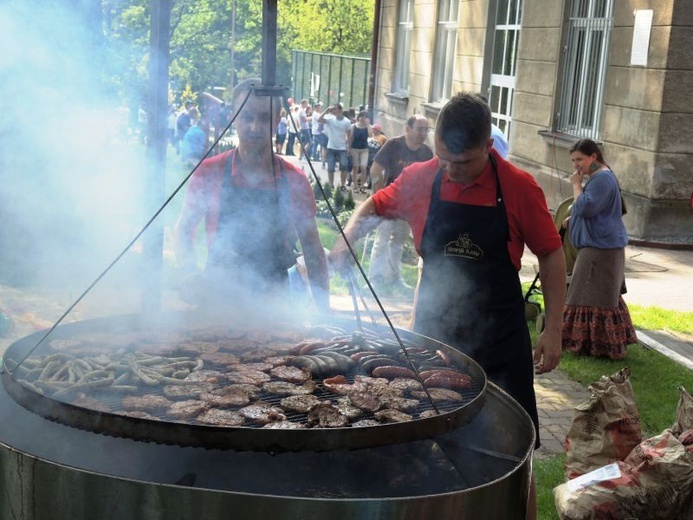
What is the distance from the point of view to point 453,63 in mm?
21125

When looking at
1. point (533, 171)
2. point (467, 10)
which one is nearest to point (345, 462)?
point (533, 171)

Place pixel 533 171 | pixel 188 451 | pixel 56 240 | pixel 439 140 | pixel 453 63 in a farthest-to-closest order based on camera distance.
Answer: pixel 453 63
pixel 533 171
pixel 56 240
pixel 439 140
pixel 188 451

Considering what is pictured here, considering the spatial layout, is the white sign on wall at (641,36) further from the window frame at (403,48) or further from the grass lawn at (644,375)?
the window frame at (403,48)

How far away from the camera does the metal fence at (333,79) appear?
96.8 ft

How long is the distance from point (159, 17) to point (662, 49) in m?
9.51

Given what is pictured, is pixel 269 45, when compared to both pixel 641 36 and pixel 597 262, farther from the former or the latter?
pixel 641 36

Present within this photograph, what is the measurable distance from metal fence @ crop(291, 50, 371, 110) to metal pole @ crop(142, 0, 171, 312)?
23.9 m

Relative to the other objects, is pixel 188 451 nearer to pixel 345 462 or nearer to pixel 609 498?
pixel 345 462

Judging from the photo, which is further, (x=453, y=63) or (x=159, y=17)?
(x=453, y=63)

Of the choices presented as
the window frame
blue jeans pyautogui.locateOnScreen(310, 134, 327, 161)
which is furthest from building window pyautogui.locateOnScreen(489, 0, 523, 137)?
the window frame

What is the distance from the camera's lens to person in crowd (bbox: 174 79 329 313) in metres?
4.41

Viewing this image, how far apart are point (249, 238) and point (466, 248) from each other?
115cm

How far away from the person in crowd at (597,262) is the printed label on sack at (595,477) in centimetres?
350

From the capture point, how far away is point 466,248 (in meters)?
3.98
